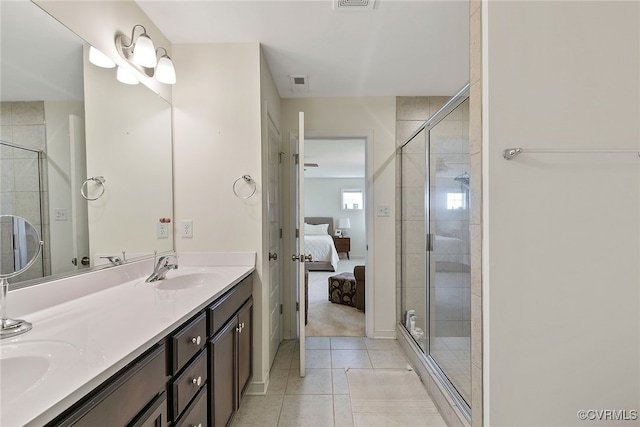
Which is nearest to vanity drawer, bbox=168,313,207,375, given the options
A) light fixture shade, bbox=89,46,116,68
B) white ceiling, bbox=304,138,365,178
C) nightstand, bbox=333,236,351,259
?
light fixture shade, bbox=89,46,116,68

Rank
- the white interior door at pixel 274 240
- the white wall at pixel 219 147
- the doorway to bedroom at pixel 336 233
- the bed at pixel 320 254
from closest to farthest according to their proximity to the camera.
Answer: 1. the white wall at pixel 219 147
2. the white interior door at pixel 274 240
3. the doorway to bedroom at pixel 336 233
4. the bed at pixel 320 254

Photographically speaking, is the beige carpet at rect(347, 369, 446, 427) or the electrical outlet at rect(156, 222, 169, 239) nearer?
the beige carpet at rect(347, 369, 446, 427)

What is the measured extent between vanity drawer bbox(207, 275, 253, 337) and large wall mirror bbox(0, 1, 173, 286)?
620 millimetres

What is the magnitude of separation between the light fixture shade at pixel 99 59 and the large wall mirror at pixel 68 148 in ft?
0.09

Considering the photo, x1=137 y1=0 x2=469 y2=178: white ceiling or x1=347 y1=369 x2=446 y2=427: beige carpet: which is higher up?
x1=137 y1=0 x2=469 y2=178: white ceiling

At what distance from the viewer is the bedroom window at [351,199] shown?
26.8ft

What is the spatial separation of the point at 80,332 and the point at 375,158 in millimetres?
2539

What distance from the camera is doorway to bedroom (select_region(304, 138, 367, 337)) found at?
331cm

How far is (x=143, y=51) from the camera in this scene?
153 centimetres

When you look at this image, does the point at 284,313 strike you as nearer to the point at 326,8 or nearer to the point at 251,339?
the point at 251,339

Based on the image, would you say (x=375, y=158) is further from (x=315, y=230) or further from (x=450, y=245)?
(x=315, y=230)

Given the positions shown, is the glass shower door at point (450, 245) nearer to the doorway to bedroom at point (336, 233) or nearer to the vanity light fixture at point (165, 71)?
the doorway to bedroom at point (336, 233)

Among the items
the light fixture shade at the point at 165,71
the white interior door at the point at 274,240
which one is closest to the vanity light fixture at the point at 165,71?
the light fixture shade at the point at 165,71
